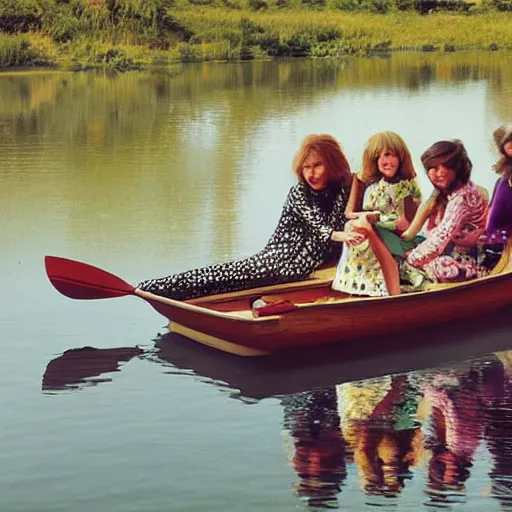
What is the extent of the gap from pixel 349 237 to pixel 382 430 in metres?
1.11

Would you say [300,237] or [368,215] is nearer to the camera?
[368,215]

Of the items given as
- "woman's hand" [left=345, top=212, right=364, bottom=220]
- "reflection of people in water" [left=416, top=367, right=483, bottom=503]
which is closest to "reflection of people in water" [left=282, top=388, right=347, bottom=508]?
"reflection of people in water" [left=416, top=367, right=483, bottom=503]

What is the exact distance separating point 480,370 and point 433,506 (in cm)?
155

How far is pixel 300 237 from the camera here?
20.7ft

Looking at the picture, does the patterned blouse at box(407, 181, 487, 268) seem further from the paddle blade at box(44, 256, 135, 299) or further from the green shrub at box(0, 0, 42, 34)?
the green shrub at box(0, 0, 42, 34)

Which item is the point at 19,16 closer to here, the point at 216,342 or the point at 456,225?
the point at 456,225

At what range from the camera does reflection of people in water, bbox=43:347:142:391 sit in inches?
226

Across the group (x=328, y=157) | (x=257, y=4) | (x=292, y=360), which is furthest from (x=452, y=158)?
(x=257, y=4)

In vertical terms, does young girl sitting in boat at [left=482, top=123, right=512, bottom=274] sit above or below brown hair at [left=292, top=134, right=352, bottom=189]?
below

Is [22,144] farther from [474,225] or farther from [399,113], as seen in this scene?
[474,225]

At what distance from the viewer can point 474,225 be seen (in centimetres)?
640

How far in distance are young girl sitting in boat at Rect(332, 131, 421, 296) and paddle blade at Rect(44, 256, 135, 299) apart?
94cm

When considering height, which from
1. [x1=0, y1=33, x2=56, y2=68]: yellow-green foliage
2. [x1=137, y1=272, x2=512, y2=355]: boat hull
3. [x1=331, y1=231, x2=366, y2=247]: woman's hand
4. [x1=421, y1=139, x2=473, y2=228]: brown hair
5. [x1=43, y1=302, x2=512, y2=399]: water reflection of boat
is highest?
[x1=421, y1=139, x2=473, y2=228]: brown hair

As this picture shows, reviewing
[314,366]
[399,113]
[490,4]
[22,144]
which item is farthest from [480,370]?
[490,4]
